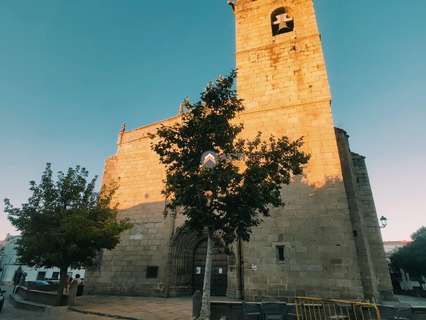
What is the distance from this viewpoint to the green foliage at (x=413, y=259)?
28.2 metres

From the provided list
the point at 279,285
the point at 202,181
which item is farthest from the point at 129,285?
the point at 202,181

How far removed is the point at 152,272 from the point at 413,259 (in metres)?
29.6

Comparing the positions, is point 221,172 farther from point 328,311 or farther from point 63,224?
point 63,224

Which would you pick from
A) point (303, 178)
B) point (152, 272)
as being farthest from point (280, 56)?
point (152, 272)

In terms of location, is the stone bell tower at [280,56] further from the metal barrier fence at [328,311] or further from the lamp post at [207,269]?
the metal barrier fence at [328,311]

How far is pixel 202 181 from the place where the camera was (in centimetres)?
772

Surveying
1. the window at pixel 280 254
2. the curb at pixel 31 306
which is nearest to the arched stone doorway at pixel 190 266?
the window at pixel 280 254

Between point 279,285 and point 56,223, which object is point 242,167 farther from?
point 56,223

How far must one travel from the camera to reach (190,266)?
1446 cm

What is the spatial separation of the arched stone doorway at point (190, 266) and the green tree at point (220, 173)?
5.76m

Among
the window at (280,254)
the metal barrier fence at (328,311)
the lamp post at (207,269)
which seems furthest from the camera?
the window at (280,254)

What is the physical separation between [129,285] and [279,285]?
823 centimetres

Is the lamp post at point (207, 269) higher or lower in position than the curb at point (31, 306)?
higher

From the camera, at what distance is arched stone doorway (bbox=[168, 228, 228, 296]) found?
43.6 ft
